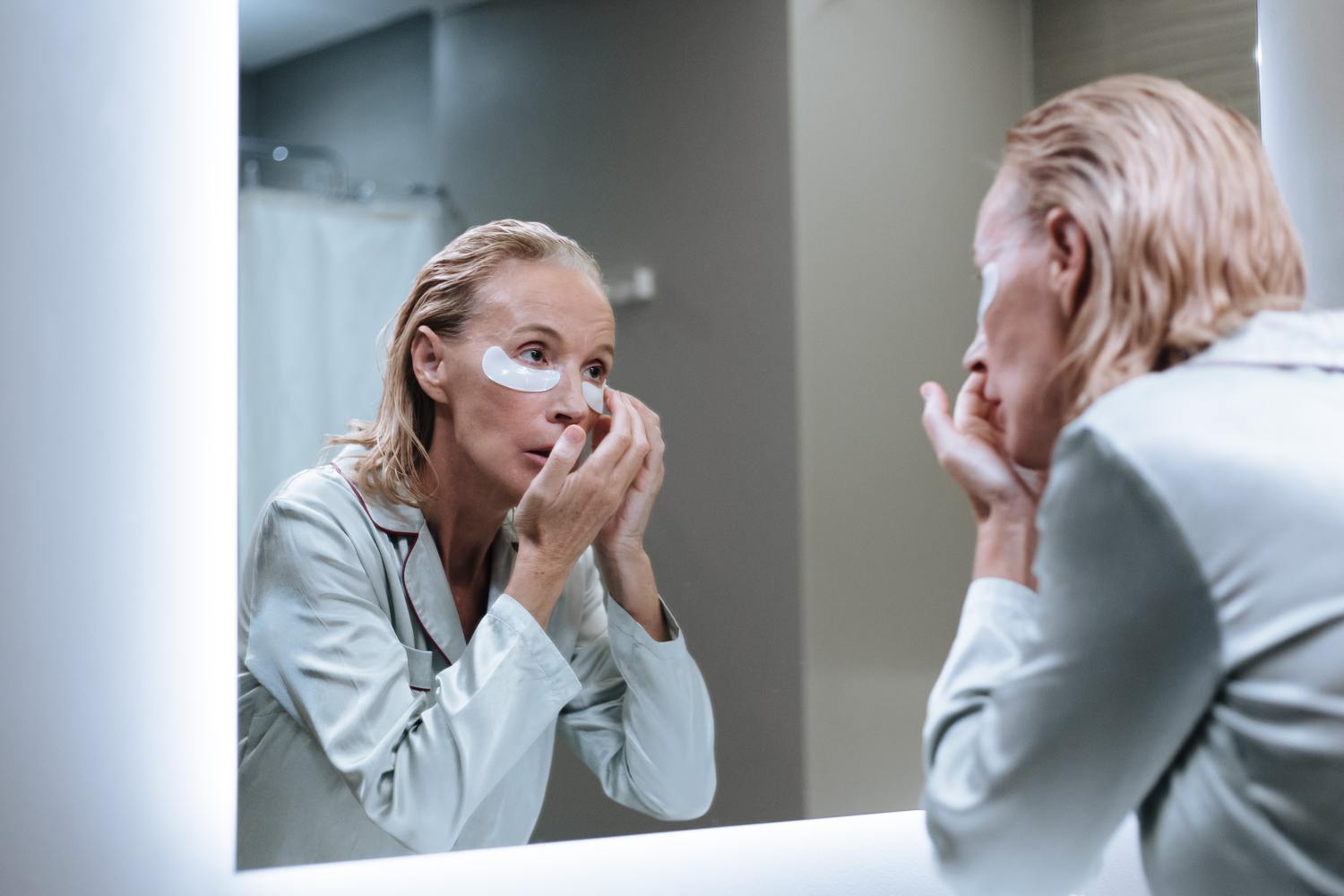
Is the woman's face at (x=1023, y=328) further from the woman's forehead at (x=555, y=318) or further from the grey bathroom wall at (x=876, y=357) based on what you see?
the woman's forehead at (x=555, y=318)

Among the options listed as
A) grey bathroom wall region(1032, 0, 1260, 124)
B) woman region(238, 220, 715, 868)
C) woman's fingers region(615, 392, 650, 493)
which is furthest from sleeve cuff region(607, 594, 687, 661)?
grey bathroom wall region(1032, 0, 1260, 124)

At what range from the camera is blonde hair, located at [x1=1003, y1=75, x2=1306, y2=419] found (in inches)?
34.5

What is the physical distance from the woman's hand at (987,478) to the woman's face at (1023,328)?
0.02 meters

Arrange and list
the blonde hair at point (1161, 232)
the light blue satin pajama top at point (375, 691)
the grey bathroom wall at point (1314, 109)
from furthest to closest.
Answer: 1. the grey bathroom wall at point (1314, 109)
2. the light blue satin pajama top at point (375, 691)
3. the blonde hair at point (1161, 232)

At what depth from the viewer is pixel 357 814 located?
991 millimetres

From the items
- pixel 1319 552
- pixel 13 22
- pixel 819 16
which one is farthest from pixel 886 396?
pixel 13 22

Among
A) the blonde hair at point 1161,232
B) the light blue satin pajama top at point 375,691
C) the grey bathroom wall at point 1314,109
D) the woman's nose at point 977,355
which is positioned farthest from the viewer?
the grey bathroom wall at point 1314,109

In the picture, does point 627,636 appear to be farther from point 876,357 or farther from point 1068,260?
point 1068,260

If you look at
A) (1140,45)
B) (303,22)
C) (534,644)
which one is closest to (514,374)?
(534,644)

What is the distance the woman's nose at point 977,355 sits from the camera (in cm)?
110

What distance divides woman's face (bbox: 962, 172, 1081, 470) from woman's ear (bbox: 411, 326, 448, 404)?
1.53 feet

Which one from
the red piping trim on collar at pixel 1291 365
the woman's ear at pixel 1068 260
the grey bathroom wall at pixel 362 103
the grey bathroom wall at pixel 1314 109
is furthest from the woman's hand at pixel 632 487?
the grey bathroom wall at pixel 1314 109

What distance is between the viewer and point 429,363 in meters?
1.02

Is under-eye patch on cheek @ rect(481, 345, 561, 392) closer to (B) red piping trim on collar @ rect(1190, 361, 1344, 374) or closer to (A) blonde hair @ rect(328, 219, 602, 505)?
(A) blonde hair @ rect(328, 219, 602, 505)
